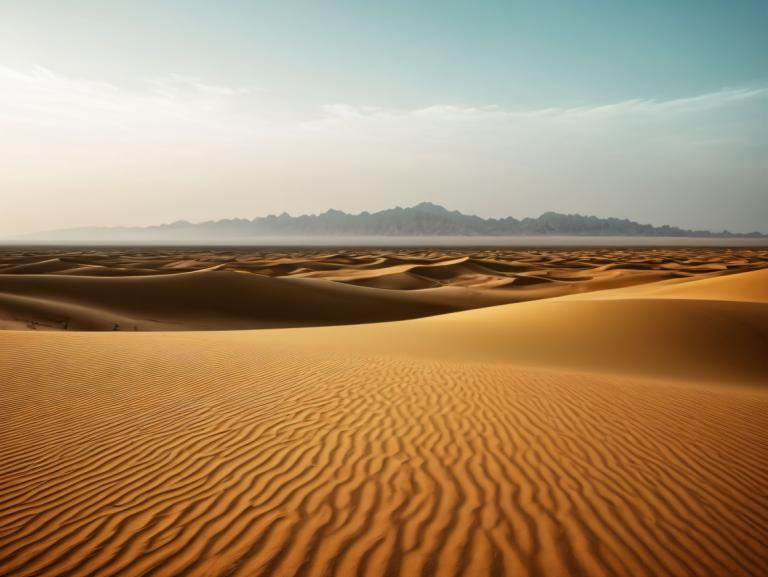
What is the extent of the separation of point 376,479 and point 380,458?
0.47 m

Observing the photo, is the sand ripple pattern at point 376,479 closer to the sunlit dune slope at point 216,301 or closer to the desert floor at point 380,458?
the desert floor at point 380,458

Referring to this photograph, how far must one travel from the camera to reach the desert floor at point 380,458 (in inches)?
136

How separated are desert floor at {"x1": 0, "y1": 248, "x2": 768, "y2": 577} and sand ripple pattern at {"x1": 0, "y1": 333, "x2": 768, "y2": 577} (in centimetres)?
2

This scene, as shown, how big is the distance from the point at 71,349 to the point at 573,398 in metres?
10.6

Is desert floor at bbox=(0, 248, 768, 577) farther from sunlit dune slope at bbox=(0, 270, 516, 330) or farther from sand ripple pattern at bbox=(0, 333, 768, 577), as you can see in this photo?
sunlit dune slope at bbox=(0, 270, 516, 330)

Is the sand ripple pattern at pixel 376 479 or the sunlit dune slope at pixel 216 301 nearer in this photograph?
the sand ripple pattern at pixel 376 479

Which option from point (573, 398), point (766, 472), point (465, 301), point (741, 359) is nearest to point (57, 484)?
point (573, 398)

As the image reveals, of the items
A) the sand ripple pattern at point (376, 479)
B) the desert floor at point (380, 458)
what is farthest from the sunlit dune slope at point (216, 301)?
the sand ripple pattern at point (376, 479)

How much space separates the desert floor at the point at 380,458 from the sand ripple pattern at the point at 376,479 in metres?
0.02

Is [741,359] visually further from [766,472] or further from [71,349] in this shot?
[71,349]

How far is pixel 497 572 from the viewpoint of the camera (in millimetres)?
3240

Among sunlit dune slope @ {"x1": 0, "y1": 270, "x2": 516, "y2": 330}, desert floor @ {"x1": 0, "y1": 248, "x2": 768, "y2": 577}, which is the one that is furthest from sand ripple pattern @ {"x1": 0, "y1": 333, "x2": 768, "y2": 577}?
sunlit dune slope @ {"x1": 0, "y1": 270, "x2": 516, "y2": 330}

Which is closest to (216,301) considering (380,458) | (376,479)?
(380,458)

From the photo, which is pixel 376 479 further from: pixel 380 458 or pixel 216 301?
pixel 216 301
